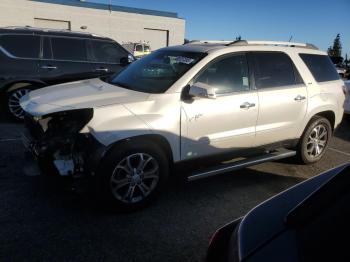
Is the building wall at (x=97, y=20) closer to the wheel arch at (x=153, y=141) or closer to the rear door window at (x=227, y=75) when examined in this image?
the rear door window at (x=227, y=75)

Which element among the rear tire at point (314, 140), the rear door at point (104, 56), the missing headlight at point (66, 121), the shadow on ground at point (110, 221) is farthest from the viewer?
the rear door at point (104, 56)

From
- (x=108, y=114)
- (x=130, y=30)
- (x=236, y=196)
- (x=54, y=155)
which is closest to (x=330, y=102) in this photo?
(x=236, y=196)

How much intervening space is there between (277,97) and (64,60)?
4.99 meters

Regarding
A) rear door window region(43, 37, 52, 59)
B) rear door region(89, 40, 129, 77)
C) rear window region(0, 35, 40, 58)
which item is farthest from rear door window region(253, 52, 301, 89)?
rear window region(0, 35, 40, 58)

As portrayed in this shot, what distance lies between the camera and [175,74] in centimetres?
429

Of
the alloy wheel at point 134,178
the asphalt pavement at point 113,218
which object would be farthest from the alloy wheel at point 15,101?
the alloy wheel at point 134,178

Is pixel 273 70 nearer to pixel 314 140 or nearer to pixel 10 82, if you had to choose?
pixel 314 140

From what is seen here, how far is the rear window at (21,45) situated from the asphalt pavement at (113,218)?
3125 millimetres

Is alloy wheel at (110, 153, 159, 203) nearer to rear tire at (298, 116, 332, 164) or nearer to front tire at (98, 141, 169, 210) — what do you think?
front tire at (98, 141, 169, 210)

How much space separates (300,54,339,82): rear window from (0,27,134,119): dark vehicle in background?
3398 millimetres

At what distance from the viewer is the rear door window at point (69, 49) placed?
25.9 feet

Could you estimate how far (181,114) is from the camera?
3.99 metres

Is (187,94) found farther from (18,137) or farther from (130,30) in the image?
(130,30)

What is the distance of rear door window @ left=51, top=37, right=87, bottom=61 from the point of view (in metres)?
7.88
